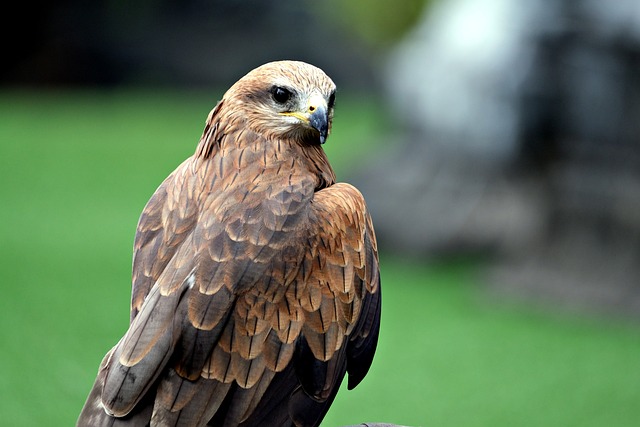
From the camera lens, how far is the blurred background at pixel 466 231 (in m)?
6.21

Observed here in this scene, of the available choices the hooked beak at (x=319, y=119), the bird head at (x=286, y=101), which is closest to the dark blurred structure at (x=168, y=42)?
the bird head at (x=286, y=101)

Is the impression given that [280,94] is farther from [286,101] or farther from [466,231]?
[466,231]

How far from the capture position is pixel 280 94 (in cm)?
314

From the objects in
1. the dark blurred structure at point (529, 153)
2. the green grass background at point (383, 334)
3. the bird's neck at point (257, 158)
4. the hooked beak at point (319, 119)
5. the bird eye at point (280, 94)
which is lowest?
the green grass background at point (383, 334)

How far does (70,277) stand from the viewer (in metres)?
7.85

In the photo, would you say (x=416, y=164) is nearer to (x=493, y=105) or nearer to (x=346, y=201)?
(x=493, y=105)

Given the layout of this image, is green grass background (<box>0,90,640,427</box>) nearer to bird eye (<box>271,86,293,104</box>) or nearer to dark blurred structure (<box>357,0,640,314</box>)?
dark blurred structure (<box>357,0,640,314</box>)

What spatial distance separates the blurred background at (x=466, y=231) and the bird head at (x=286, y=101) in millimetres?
2735

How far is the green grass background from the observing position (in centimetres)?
589

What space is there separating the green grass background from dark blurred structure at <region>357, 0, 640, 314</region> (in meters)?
0.37

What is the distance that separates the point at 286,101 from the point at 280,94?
0.10 ft

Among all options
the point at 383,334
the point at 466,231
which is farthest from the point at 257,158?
the point at 466,231

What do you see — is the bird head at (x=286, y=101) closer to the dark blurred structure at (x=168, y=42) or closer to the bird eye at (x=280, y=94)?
the bird eye at (x=280, y=94)

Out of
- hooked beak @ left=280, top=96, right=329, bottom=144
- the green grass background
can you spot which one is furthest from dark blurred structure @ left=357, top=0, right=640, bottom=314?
hooked beak @ left=280, top=96, right=329, bottom=144
